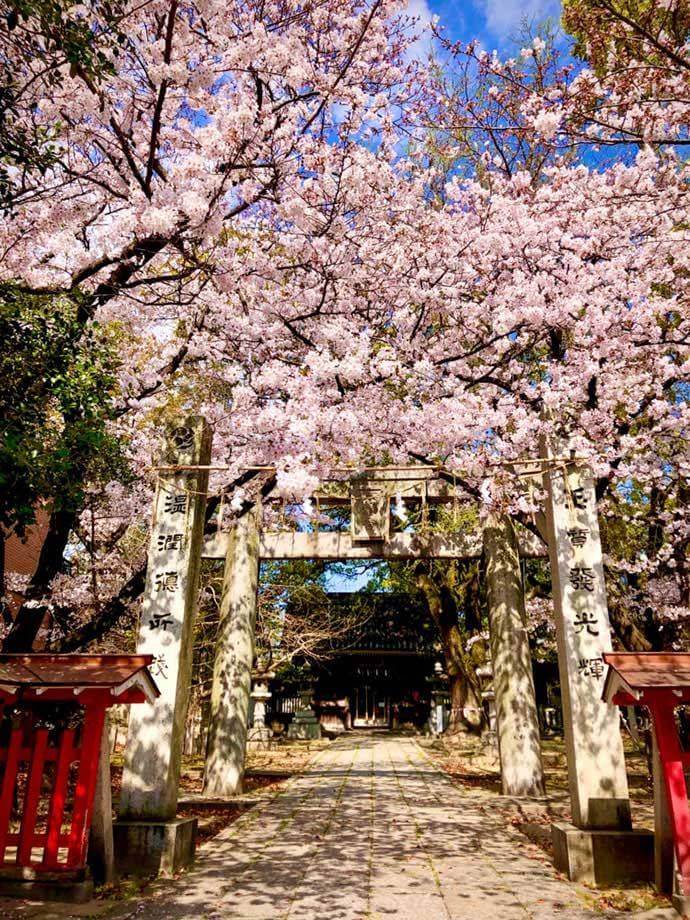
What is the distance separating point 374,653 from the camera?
2820cm

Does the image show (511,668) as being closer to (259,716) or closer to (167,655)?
(167,655)

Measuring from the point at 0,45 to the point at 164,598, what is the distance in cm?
522

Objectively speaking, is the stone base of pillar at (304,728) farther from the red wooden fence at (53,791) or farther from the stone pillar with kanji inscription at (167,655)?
the red wooden fence at (53,791)

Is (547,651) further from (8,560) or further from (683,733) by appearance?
(8,560)

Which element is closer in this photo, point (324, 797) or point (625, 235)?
point (625, 235)

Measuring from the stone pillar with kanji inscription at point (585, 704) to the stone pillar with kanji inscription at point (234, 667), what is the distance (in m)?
4.74

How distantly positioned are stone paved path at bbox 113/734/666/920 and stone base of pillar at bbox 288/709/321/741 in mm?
13965

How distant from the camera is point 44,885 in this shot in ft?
16.1

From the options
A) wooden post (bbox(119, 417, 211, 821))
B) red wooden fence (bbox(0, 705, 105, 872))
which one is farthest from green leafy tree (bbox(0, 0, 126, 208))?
red wooden fence (bbox(0, 705, 105, 872))

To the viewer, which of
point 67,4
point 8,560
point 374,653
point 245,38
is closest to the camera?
point 67,4

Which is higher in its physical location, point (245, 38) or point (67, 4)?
point (245, 38)

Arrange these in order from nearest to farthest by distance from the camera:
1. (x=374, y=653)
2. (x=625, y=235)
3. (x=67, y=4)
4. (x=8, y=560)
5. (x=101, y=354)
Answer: (x=67, y=4) → (x=101, y=354) → (x=625, y=235) → (x=8, y=560) → (x=374, y=653)

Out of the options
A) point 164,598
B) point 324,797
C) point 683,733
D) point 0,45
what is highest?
point 0,45

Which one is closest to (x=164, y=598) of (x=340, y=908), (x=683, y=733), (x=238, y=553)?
(x=340, y=908)
